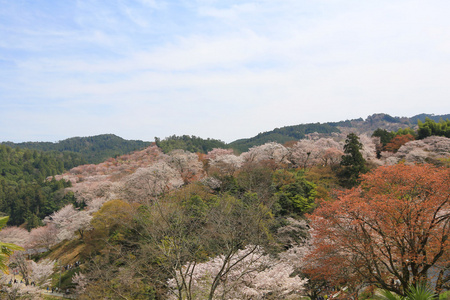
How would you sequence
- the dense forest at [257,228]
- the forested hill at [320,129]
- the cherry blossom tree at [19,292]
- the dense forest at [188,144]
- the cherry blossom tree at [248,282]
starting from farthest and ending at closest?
the forested hill at [320,129], the dense forest at [188,144], the cherry blossom tree at [19,292], the cherry blossom tree at [248,282], the dense forest at [257,228]

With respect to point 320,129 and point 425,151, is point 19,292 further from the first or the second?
point 320,129

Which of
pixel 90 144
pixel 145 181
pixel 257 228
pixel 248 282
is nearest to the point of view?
pixel 257 228

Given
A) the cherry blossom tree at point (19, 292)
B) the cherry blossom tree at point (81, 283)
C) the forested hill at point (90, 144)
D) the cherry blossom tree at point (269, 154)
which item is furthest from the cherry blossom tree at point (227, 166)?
the forested hill at point (90, 144)

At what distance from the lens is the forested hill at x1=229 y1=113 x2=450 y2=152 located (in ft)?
384

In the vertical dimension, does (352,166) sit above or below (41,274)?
above

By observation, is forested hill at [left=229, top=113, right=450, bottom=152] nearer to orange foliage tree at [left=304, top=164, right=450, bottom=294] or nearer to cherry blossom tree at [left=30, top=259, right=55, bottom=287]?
cherry blossom tree at [left=30, top=259, right=55, bottom=287]

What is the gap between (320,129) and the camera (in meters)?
143

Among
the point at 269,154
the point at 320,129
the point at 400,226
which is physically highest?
the point at 320,129

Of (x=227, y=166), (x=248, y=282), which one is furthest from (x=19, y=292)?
(x=227, y=166)

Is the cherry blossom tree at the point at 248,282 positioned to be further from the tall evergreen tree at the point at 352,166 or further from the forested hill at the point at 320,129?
the forested hill at the point at 320,129

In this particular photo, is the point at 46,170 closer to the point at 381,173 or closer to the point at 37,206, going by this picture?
the point at 37,206

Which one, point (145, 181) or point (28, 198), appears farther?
point (28, 198)

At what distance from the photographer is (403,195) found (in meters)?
9.48

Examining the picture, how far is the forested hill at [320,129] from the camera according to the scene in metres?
117
